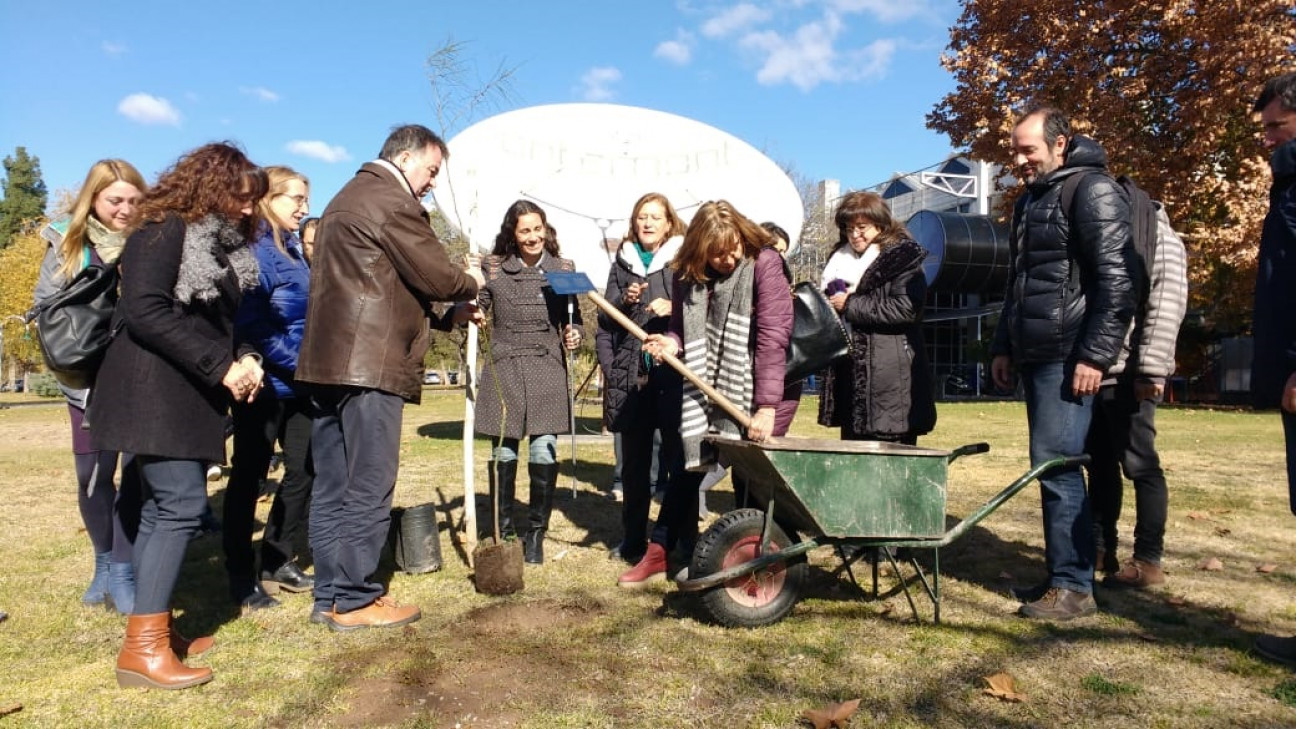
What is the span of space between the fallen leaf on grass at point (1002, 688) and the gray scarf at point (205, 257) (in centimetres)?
282

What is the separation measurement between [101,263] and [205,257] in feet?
2.38

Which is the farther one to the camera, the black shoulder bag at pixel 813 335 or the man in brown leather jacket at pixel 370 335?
the black shoulder bag at pixel 813 335

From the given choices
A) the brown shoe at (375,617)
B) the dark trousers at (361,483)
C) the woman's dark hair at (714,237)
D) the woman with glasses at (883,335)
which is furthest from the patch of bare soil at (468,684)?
the woman with glasses at (883,335)

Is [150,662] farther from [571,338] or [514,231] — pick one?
[514,231]

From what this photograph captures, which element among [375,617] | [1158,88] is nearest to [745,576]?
[375,617]

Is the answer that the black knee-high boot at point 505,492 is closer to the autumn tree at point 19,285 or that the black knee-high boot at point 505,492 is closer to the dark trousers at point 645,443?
the dark trousers at point 645,443

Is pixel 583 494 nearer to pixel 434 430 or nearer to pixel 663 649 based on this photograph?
pixel 663 649

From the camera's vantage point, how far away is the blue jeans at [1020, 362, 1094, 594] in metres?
3.35

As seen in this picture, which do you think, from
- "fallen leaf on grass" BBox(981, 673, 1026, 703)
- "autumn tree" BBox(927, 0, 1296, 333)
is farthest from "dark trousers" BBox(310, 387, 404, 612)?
"autumn tree" BBox(927, 0, 1296, 333)

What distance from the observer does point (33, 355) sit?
32.9m

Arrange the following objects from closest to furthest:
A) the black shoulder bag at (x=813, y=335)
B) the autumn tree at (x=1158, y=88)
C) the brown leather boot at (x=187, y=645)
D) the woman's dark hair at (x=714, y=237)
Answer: the brown leather boot at (x=187, y=645)
the woman's dark hair at (x=714, y=237)
the black shoulder bag at (x=813, y=335)
the autumn tree at (x=1158, y=88)

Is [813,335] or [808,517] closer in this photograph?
[808,517]

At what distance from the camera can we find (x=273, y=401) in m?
3.74

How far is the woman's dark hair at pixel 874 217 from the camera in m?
4.07
